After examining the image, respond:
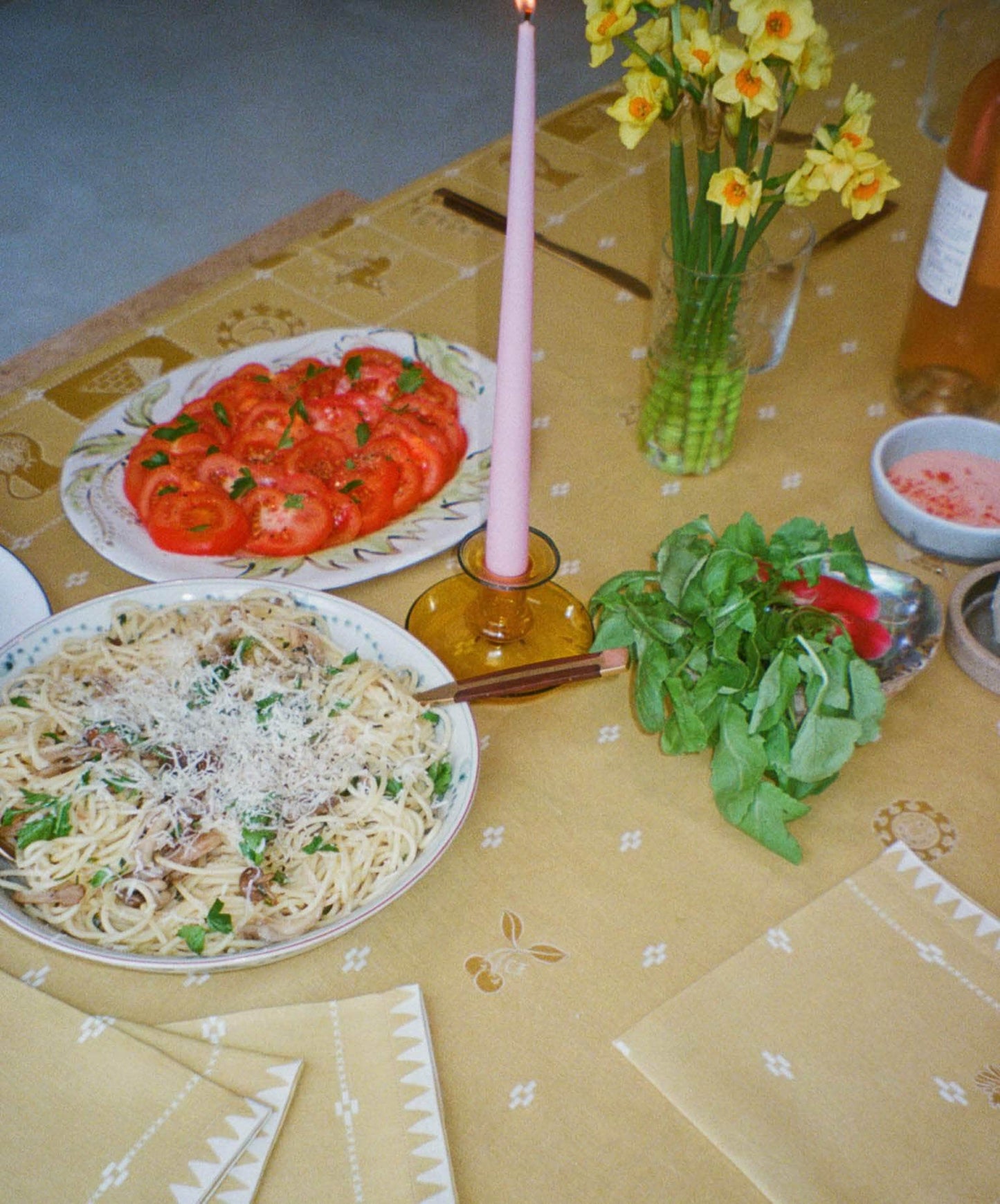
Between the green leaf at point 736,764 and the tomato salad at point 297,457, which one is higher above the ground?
the green leaf at point 736,764

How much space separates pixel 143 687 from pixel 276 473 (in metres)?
0.36

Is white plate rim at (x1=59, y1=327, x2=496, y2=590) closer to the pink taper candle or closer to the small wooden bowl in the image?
the pink taper candle

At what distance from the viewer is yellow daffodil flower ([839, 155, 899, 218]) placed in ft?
3.44

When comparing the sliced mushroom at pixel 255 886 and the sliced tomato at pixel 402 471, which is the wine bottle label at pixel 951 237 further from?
the sliced mushroom at pixel 255 886

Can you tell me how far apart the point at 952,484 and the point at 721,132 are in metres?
0.46

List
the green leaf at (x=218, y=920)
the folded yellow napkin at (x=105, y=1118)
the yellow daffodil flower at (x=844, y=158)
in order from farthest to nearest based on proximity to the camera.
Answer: the yellow daffodil flower at (x=844, y=158), the green leaf at (x=218, y=920), the folded yellow napkin at (x=105, y=1118)

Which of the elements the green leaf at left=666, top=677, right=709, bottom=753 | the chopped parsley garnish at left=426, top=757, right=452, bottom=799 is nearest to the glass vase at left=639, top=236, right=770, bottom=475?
the green leaf at left=666, top=677, right=709, bottom=753

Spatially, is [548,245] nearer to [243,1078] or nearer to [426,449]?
[426,449]

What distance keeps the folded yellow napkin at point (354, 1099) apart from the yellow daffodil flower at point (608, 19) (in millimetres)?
843

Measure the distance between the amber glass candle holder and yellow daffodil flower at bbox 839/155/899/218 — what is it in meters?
0.43

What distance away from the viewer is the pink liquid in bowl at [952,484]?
121 cm

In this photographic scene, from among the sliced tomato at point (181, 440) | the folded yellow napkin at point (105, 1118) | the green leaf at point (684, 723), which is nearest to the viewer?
the folded yellow napkin at point (105, 1118)

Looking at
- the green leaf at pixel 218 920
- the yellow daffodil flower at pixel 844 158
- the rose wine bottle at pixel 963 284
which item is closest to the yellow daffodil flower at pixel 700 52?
the yellow daffodil flower at pixel 844 158

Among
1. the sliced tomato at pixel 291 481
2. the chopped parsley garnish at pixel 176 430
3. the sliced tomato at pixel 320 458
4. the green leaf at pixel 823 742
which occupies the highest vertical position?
the green leaf at pixel 823 742
